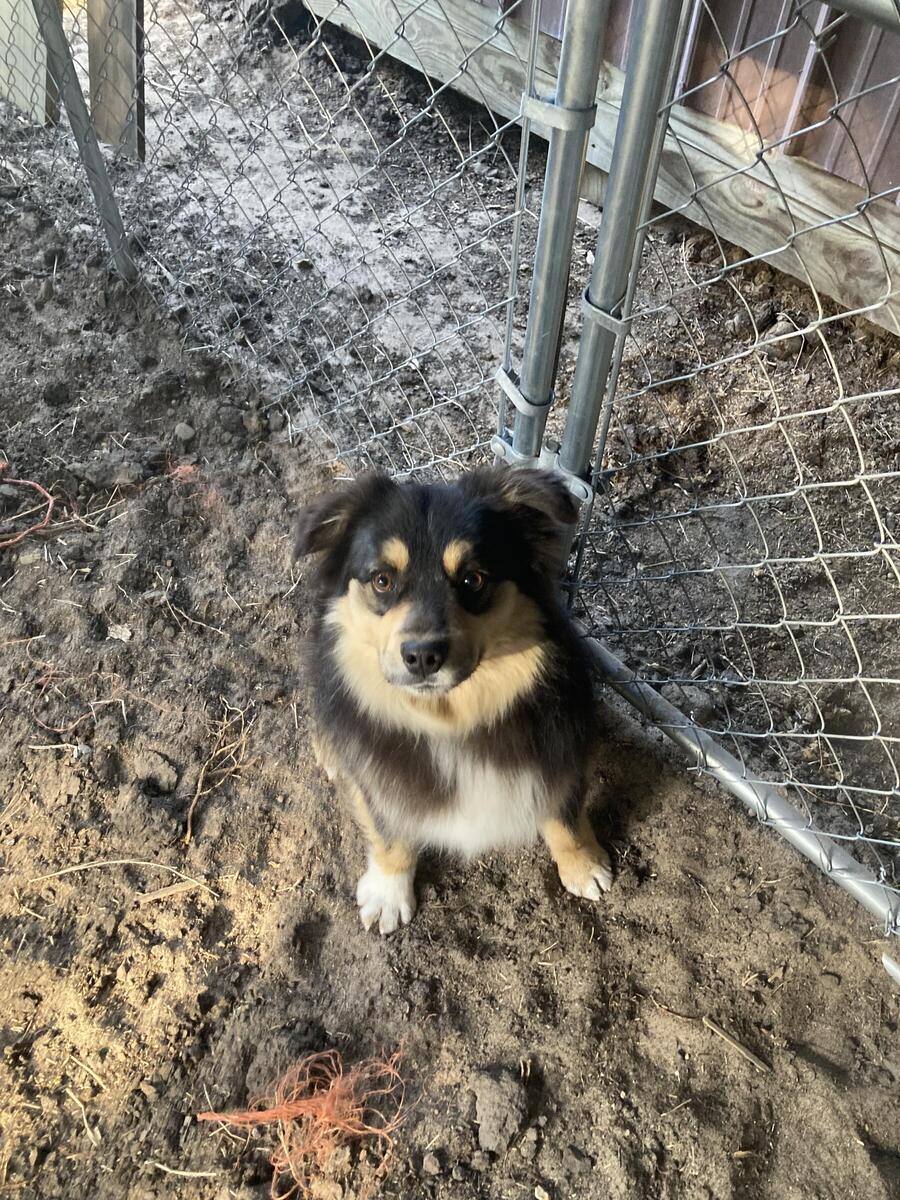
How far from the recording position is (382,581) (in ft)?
6.43

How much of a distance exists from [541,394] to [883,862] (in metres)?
1.68

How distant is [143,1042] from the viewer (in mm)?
2074

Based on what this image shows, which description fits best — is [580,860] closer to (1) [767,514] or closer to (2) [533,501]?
(2) [533,501]

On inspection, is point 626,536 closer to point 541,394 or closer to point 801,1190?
point 541,394

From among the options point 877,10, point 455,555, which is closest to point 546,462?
point 455,555

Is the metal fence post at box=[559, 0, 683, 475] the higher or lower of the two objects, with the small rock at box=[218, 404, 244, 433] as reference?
higher

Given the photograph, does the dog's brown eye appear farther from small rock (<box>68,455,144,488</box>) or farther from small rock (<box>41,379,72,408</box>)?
small rock (<box>41,379,72,408</box>)

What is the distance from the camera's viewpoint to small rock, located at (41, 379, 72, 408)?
12.0ft

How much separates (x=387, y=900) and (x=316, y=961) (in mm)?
251

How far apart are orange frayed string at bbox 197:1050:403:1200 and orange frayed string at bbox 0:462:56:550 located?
2.20 m

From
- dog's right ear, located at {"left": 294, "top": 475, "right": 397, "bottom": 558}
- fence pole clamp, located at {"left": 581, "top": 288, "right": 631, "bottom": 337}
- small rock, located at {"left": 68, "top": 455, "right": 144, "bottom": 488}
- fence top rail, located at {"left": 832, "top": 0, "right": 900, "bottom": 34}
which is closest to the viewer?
fence top rail, located at {"left": 832, "top": 0, "right": 900, "bottom": 34}

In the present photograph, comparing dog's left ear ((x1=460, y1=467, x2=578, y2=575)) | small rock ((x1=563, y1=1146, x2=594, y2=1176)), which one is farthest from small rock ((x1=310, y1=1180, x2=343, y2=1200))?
dog's left ear ((x1=460, y1=467, x2=578, y2=575))

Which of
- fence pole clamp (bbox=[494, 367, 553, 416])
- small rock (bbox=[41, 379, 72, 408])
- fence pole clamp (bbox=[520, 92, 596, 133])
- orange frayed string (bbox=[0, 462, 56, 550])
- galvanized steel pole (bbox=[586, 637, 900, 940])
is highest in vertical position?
fence pole clamp (bbox=[520, 92, 596, 133])

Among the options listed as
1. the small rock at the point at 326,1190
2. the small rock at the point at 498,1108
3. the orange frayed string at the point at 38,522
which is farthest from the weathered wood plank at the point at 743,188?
the small rock at the point at 326,1190
